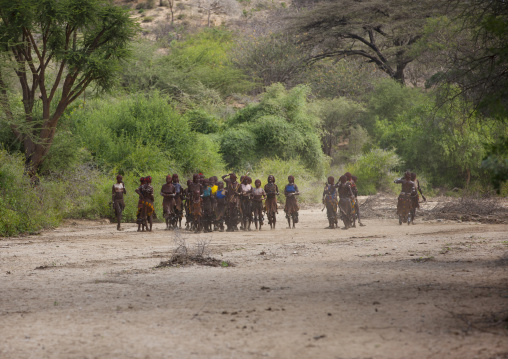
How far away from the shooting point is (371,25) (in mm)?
43344

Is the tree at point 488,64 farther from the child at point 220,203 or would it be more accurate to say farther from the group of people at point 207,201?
the child at point 220,203

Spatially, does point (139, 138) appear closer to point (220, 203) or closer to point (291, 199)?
point (220, 203)

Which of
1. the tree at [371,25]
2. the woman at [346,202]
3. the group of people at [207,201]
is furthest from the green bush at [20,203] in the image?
the tree at [371,25]

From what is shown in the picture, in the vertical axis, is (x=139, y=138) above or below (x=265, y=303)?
above

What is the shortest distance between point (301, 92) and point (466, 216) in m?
16.3

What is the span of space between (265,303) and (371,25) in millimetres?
38474

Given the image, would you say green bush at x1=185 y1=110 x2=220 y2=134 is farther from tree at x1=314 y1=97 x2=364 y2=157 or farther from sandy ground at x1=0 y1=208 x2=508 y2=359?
sandy ground at x1=0 y1=208 x2=508 y2=359

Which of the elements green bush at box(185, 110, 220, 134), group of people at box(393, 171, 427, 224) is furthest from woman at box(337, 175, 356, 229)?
green bush at box(185, 110, 220, 134)

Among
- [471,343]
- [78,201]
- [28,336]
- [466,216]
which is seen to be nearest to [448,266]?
[471,343]

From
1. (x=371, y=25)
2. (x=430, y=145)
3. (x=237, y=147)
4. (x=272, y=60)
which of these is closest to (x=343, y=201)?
(x=237, y=147)

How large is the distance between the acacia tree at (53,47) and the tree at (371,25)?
21.7 meters

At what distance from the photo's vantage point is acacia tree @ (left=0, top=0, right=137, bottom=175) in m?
22.3

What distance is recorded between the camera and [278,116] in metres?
34.3

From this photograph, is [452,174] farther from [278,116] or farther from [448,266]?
[448,266]
